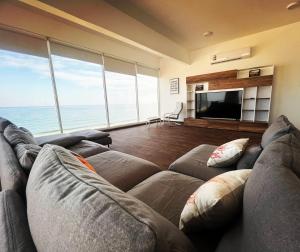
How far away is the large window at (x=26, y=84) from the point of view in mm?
3230

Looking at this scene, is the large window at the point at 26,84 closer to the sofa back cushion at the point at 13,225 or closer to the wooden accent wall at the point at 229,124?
the sofa back cushion at the point at 13,225

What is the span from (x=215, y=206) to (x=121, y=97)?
5.65m

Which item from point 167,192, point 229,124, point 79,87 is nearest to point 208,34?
point 229,124

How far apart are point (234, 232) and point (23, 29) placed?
4.76 meters

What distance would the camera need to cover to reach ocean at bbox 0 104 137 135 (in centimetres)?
360

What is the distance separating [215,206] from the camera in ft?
1.88

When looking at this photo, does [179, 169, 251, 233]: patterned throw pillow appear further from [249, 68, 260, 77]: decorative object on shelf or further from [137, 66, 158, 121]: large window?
[137, 66, 158, 121]: large window

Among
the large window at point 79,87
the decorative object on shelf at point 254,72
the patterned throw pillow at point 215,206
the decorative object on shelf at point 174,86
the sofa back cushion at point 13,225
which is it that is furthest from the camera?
the decorative object on shelf at point 174,86

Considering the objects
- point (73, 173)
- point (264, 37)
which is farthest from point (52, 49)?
point (264, 37)

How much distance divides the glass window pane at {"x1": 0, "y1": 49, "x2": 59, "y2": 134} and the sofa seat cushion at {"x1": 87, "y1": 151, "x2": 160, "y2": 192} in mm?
3202

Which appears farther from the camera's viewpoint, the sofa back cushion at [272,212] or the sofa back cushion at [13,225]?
the sofa back cushion at [13,225]

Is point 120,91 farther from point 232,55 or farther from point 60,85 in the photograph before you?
point 232,55

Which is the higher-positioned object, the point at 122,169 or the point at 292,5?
the point at 292,5

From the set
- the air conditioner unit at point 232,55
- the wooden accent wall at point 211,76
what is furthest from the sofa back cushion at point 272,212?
the air conditioner unit at point 232,55
